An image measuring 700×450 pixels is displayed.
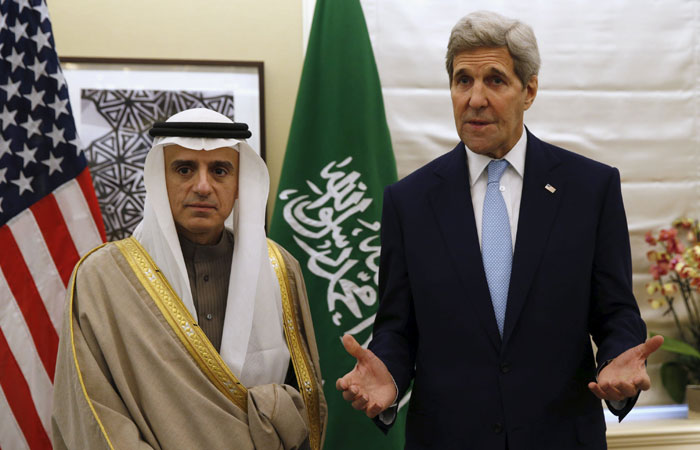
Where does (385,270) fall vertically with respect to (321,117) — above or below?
below

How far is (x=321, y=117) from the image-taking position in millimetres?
3021

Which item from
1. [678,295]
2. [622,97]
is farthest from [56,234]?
[678,295]

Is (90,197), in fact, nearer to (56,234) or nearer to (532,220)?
(56,234)

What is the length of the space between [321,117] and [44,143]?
1081mm

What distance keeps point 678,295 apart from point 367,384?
90.5 inches

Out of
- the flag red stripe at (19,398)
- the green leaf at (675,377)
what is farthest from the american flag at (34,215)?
the green leaf at (675,377)

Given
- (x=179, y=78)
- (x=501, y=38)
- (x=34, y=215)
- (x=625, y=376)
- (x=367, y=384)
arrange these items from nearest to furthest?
(x=625, y=376), (x=367, y=384), (x=501, y=38), (x=34, y=215), (x=179, y=78)

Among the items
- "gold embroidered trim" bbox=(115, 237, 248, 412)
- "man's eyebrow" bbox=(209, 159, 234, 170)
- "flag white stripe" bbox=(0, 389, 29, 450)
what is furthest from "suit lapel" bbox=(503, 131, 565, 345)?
"flag white stripe" bbox=(0, 389, 29, 450)

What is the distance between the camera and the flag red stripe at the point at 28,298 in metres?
2.62

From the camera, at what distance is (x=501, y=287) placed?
6.13 feet

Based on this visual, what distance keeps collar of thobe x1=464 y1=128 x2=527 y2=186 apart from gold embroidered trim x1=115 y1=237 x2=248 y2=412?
86cm

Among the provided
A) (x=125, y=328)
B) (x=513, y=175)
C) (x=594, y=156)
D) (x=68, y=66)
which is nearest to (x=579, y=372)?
(x=513, y=175)

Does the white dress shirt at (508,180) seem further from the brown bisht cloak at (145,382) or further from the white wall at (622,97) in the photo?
the white wall at (622,97)

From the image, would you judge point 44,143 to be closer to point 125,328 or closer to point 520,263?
point 125,328
